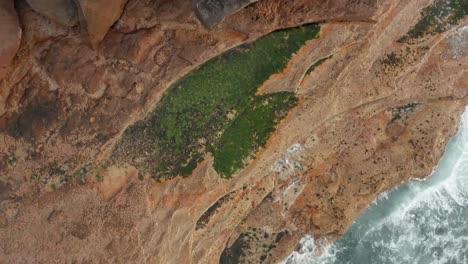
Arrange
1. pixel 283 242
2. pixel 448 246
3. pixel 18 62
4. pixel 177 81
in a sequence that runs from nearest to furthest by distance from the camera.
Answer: pixel 18 62 < pixel 177 81 < pixel 283 242 < pixel 448 246

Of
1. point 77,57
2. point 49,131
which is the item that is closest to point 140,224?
point 49,131

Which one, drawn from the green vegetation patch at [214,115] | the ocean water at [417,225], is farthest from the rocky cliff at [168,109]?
the ocean water at [417,225]

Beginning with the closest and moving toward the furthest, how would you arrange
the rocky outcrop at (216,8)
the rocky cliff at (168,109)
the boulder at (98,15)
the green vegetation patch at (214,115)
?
1. the boulder at (98,15)
2. the rocky outcrop at (216,8)
3. the rocky cliff at (168,109)
4. the green vegetation patch at (214,115)

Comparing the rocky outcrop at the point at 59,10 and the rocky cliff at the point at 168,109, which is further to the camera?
the rocky cliff at the point at 168,109

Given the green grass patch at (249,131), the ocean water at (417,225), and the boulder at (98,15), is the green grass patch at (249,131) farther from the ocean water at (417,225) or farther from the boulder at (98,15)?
the ocean water at (417,225)

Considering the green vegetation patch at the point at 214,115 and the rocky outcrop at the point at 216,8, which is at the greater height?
the rocky outcrop at the point at 216,8

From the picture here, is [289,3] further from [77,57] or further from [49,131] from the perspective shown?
[49,131]
